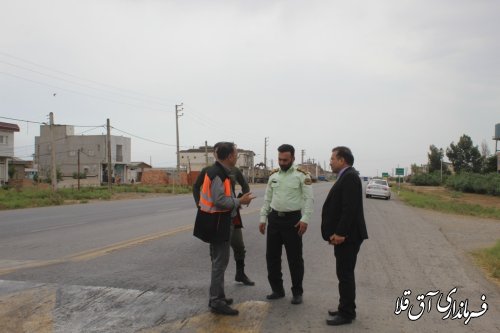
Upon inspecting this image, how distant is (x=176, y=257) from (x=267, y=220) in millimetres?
3055

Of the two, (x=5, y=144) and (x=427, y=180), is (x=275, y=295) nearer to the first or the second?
(x=5, y=144)

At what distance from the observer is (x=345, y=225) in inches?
201

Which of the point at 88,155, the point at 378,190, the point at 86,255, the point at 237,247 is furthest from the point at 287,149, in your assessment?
the point at 88,155

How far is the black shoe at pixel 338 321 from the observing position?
5059mm

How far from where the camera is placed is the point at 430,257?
388 inches

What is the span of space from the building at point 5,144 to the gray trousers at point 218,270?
46.9 meters

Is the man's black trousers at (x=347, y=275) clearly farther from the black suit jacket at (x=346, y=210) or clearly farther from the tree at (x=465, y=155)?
the tree at (x=465, y=155)

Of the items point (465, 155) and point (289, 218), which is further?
point (465, 155)

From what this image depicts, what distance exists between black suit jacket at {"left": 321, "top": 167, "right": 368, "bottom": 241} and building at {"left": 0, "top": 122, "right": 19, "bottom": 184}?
47436mm

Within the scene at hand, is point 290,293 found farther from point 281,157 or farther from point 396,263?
point 396,263

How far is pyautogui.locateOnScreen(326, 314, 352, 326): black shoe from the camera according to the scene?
5.06 metres

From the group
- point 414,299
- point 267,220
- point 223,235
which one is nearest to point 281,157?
point 267,220

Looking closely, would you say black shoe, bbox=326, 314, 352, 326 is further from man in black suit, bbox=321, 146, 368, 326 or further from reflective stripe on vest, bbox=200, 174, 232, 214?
reflective stripe on vest, bbox=200, 174, 232, 214

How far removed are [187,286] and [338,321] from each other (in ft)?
7.14
